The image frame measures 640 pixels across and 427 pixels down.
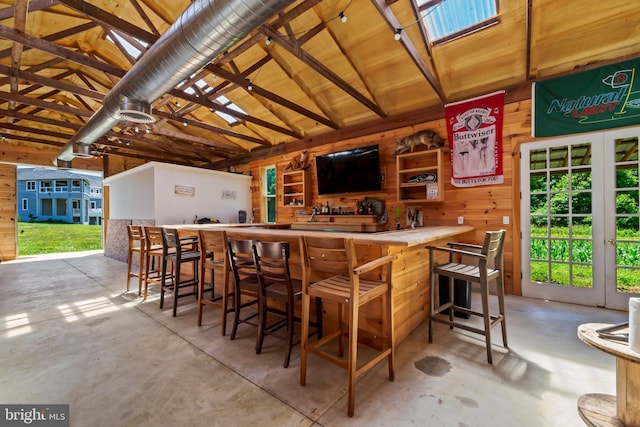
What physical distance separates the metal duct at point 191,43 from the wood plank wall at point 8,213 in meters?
6.62

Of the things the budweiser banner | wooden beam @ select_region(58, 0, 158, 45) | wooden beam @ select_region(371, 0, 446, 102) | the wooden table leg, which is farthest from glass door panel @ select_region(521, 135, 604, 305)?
wooden beam @ select_region(58, 0, 158, 45)

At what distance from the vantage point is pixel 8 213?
23.6ft

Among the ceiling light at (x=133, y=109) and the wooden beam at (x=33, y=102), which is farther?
the wooden beam at (x=33, y=102)

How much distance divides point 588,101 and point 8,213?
12.5 m

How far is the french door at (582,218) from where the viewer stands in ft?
10.5

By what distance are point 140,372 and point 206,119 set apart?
246 inches

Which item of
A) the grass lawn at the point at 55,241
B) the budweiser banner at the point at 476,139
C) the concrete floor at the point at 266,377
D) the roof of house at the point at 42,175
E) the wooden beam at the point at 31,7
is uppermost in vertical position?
the roof of house at the point at 42,175

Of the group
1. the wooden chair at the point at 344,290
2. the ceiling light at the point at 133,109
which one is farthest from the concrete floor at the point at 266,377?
the ceiling light at the point at 133,109

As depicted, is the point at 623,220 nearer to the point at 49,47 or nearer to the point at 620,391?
the point at 620,391

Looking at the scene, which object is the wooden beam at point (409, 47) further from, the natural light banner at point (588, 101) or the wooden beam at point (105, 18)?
the wooden beam at point (105, 18)

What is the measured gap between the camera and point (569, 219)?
11.6ft

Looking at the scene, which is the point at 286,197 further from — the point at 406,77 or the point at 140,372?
the point at 140,372

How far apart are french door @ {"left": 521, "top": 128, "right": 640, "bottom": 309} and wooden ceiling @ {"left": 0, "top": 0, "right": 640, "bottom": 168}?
1074mm

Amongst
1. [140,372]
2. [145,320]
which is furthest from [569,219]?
[145,320]
